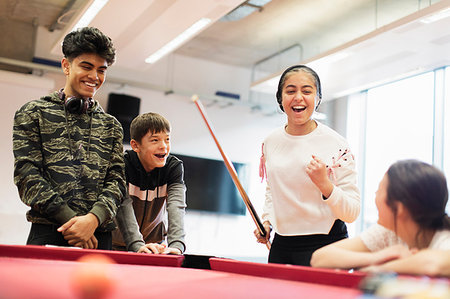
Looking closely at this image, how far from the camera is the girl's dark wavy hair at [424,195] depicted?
55.7 inches

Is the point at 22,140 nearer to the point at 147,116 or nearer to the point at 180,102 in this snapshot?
the point at 147,116

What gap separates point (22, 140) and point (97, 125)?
1.04 feet

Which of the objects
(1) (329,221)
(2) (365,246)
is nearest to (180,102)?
(1) (329,221)

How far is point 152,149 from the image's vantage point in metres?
2.39

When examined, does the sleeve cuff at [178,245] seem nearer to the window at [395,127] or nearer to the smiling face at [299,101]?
the smiling face at [299,101]

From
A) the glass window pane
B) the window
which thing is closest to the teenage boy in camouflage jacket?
the glass window pane

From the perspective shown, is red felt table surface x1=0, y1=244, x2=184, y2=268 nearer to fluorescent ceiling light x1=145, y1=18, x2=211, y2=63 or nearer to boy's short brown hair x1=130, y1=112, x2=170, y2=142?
boy's short brown hair x1=130, y1=112, x2=170, y2=142

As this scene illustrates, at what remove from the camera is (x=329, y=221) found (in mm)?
2074

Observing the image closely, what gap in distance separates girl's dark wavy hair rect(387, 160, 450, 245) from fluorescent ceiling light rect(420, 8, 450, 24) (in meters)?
3.33

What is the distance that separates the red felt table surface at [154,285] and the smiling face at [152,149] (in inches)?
41.3

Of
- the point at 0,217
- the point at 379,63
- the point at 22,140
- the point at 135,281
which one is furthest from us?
the point at 0,217

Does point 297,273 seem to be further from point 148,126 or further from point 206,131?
point 206,131

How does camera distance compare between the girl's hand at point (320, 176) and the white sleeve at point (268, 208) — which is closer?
the girl's hand at point (320, 176)

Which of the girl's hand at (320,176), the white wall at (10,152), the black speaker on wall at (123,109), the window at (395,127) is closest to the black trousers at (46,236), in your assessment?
the girl's hand at (320,176)
